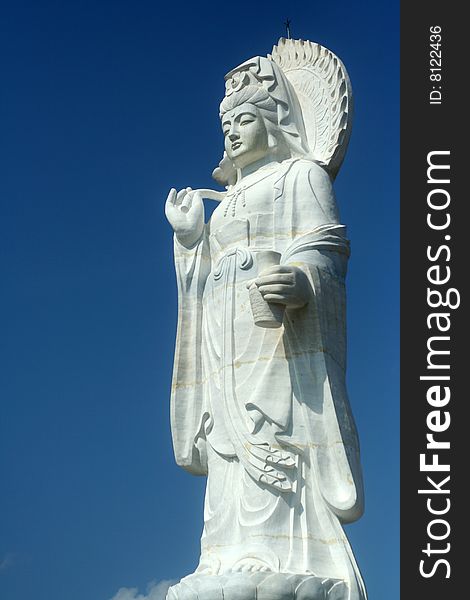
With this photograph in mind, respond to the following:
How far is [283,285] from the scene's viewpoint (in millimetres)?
9398

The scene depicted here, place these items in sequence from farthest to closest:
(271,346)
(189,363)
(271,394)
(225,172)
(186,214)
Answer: (225,172)
(186,214)
(189,363)
(271,346)
(271,394)

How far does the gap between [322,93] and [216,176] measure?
1.33 m

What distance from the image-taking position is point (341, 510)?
9367 millimetres

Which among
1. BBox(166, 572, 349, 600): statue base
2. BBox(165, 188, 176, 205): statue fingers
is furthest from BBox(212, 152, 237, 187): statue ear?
BBox(166, 572, 349, 600): statue base

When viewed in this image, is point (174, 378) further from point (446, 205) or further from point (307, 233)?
point (446, 205)

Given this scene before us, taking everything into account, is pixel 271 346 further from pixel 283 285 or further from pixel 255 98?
pixel 255 98

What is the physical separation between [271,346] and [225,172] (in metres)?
2.19

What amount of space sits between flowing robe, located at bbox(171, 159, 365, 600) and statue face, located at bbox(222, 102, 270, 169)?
7.5 inches

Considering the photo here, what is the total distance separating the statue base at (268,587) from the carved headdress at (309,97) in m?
3.84

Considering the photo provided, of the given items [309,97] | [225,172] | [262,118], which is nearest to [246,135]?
[262,118]

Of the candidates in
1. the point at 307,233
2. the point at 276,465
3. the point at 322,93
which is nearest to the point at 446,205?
the point at 307,233

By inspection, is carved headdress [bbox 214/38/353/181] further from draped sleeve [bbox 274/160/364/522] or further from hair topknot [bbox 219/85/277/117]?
draped sleeve [bbox 274/160/364/522]

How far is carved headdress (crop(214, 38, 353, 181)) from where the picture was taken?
1073 cm

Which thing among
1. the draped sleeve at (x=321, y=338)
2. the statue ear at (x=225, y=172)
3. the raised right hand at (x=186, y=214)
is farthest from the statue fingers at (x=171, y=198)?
the draped sleeve at (x=321, y=338)
